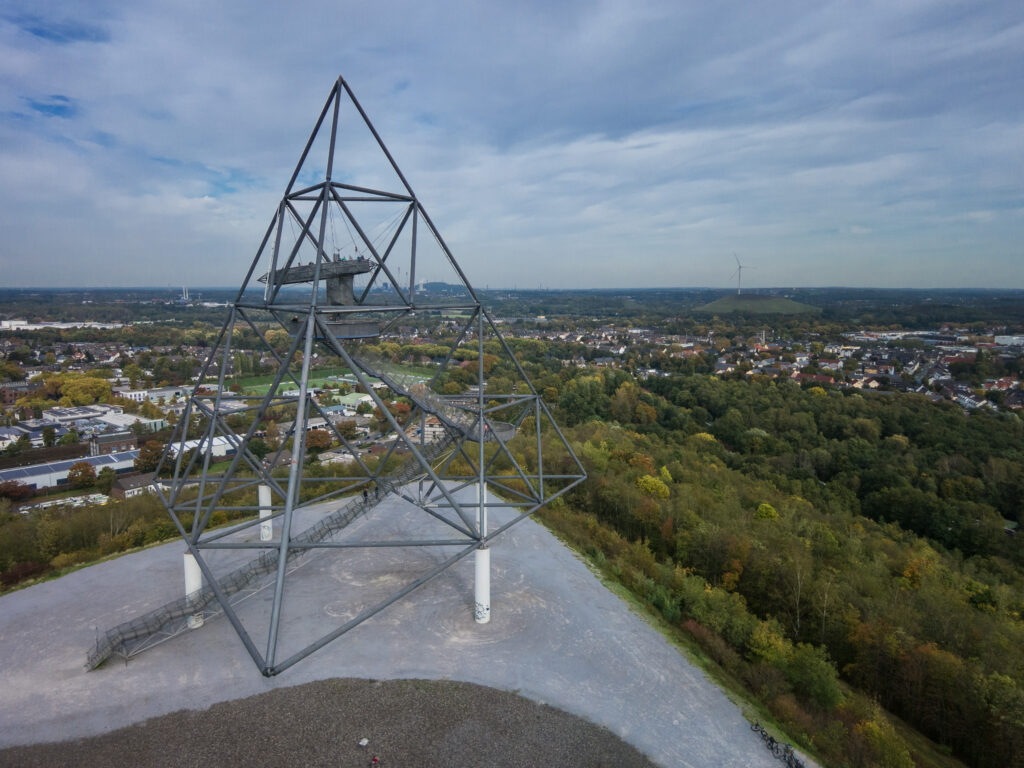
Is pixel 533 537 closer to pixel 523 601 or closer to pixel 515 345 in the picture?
pixel 523 601

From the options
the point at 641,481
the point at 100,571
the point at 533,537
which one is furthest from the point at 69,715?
the point at 641,481

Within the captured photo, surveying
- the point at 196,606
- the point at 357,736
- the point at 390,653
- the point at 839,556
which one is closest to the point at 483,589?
the point at 390,653

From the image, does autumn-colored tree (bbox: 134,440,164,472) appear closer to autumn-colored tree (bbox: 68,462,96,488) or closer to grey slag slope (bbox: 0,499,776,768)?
autumn-colored tree (bbox: 68,462,96,488)

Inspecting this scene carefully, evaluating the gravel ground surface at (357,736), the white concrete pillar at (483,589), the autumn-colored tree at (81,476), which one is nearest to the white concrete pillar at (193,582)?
the gravel ground surface at (357,736)

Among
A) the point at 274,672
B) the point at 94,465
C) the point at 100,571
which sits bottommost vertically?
the point at 94,465

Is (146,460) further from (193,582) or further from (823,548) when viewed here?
(823,548)

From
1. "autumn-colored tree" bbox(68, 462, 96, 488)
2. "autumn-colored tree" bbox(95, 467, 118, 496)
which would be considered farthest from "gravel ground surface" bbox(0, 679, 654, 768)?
"autumn-colored tree" bbox(68, 462, 96, 488)

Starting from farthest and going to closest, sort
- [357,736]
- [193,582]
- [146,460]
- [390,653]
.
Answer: [146,460], [193,582], [390,653], [357,736]
